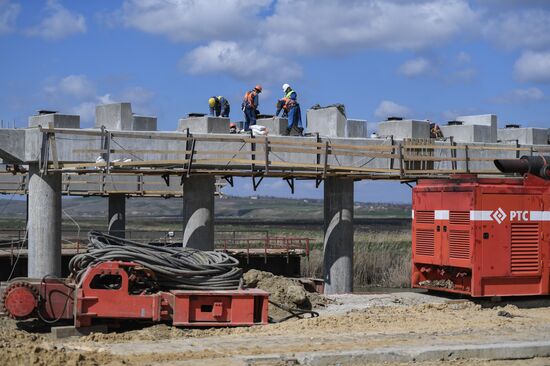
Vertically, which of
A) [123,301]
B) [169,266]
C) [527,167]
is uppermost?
[527,167]

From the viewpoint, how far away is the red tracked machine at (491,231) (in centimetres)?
1955

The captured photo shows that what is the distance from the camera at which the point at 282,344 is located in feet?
48.7

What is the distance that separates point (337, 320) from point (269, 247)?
22.4 metres

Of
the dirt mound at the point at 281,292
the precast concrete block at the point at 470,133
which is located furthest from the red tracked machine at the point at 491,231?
the precast concrete block at the point at 470,133

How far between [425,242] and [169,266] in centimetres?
634

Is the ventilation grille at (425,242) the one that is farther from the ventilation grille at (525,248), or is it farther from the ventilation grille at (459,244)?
the ventilation grille at (525,248)

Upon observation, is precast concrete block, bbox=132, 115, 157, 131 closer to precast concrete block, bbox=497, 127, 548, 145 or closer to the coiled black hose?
the coiled black hose

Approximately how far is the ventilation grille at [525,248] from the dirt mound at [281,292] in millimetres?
4166

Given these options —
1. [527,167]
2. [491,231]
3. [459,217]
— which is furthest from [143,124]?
[527,167]

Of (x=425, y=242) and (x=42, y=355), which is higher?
(x=425, y=242)

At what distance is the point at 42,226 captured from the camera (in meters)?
24.3

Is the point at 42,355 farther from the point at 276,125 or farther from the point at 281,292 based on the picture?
the point at 276,125

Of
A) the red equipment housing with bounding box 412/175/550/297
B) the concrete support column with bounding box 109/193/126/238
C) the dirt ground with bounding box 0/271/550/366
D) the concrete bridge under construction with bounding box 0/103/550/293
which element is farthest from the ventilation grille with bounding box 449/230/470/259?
the concrete support column with bounding box 109/193/126/238

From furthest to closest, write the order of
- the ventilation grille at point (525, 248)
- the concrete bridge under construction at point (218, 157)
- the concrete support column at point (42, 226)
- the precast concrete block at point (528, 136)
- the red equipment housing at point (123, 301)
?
the precast concrete block at point (528, 136) → the concrete support column at point (42, 226) → the concrete bridge under construction at point (218, 157) → the ventilation grille at point (525, 248) → the red equipment housing at point (123, 301)
